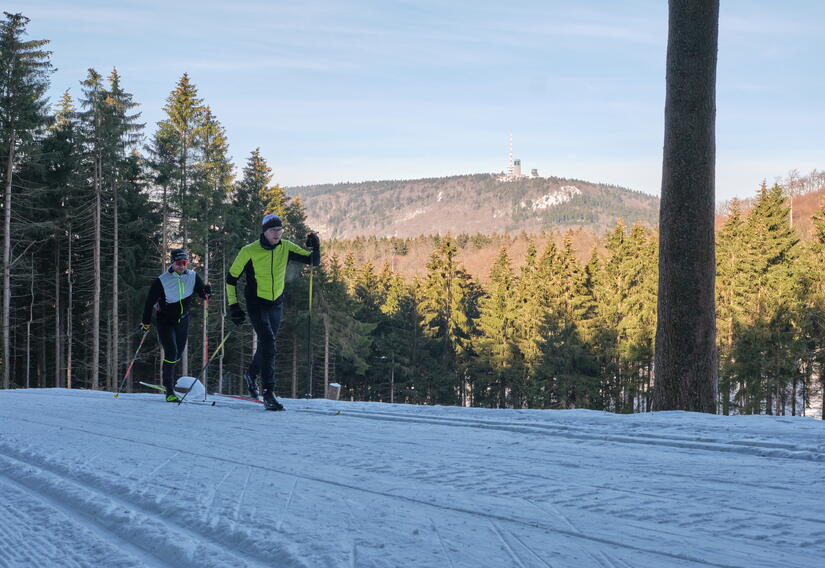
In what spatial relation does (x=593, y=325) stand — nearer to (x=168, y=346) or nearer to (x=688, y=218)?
(x=168, y=346)

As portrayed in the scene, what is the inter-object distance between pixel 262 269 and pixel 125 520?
5014 millimetres

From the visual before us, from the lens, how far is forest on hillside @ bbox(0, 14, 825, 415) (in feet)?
102

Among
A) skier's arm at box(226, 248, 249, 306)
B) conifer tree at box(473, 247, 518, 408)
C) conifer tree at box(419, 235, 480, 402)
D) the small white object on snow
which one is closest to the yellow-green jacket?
skier's arm at box(226, 248, 249, 306)

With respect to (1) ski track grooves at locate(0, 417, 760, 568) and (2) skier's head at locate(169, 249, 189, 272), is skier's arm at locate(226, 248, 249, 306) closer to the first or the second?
(2) skier's head at locate(169, 249, 189, 272)

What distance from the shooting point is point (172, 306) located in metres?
9.83

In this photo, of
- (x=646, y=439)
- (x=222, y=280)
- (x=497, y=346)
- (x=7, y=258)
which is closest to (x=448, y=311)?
(x=497, y=346)

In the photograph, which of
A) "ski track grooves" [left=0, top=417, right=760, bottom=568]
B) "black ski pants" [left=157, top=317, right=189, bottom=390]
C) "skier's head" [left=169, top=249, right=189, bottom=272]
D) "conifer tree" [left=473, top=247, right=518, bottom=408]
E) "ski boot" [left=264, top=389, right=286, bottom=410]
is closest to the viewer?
"ski track grooves" [left=0, top=417, right=760, bottom=568]

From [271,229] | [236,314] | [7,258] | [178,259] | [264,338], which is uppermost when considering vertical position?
[7,258]

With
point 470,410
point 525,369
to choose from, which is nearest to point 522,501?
point 470,410

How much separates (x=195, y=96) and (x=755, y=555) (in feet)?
123

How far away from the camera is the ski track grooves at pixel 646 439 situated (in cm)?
420

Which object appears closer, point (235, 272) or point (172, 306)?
point (235, 272)

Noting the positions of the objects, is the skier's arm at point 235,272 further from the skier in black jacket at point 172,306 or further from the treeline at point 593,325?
the treeline at point 593,325

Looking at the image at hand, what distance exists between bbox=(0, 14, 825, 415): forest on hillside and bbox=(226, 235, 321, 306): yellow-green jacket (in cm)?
1969
